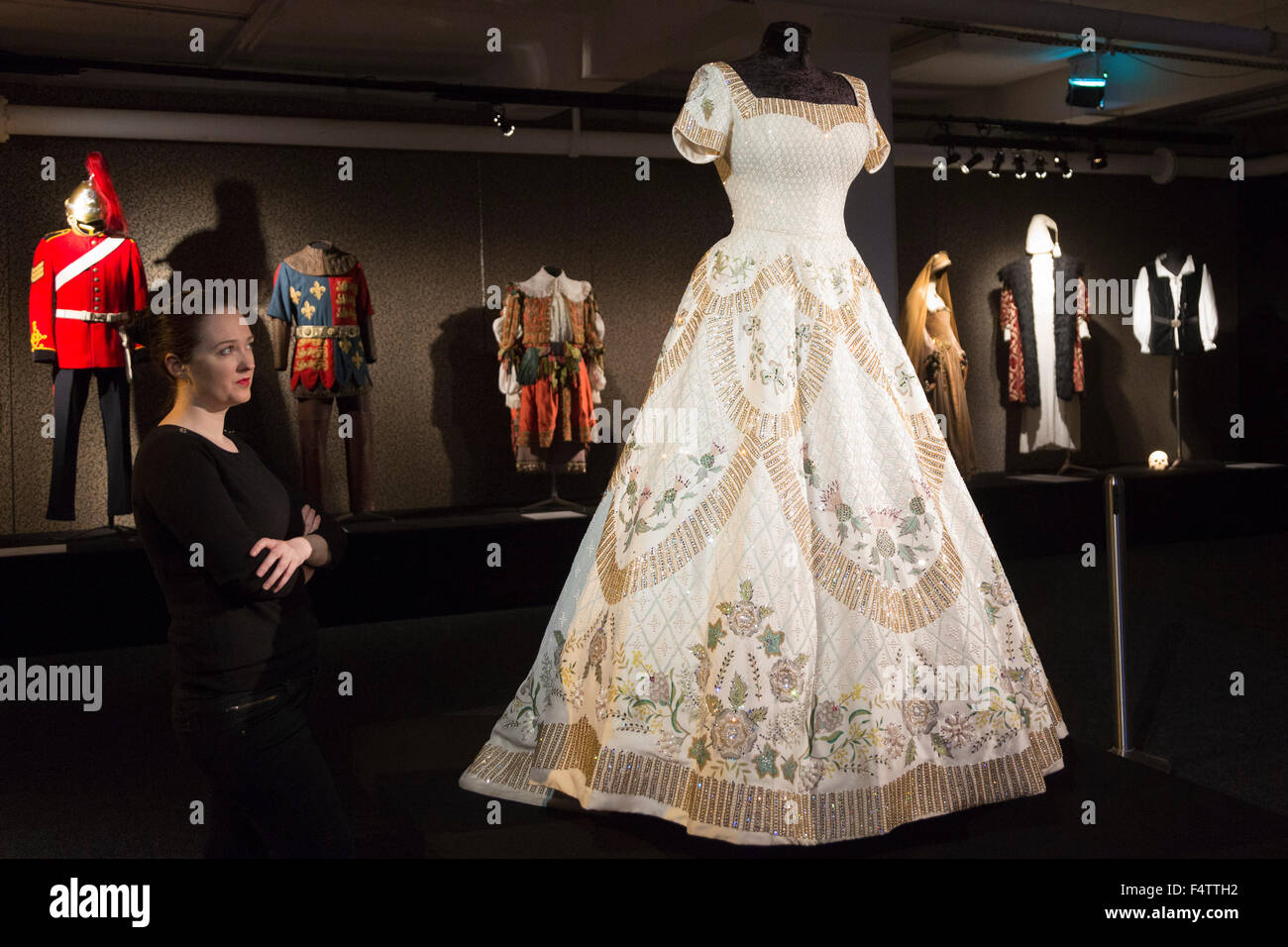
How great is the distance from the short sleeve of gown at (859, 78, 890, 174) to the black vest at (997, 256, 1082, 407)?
205 inches

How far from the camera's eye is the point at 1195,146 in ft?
27.9

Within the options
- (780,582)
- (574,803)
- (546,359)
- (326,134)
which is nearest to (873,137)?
(780,582)

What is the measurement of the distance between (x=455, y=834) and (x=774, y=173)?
134cm

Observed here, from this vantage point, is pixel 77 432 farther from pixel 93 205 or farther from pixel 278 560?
pixel 278 560

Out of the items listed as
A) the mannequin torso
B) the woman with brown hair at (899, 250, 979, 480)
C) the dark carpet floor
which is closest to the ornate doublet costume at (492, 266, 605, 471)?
the dark carpet floor

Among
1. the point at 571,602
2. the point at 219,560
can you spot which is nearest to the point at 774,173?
the point at 571,602

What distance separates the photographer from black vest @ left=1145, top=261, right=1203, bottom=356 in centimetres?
752

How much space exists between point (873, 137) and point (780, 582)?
980mm

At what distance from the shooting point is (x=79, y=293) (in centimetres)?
485

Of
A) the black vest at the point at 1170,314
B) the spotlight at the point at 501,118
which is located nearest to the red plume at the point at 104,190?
the spotlight at the point at 501,118

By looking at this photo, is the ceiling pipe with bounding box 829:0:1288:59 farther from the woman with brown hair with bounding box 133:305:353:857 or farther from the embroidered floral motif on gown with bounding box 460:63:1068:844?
the woman with brown hair with bounding box 133:305:353:857

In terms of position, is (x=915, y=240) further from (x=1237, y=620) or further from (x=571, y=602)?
(x=571, y=602)

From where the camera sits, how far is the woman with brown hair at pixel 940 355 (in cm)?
693

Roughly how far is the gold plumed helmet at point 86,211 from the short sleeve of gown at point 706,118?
11.4ft
